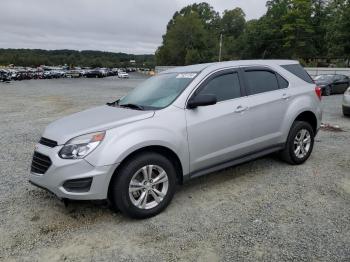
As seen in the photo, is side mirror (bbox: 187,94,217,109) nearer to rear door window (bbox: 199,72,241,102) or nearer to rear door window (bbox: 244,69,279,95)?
rear door window (bbox: 199,72,241,102)

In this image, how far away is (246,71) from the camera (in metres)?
5.10

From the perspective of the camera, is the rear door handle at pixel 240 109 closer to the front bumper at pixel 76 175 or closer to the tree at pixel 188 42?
the front bumper at pixel 76 175

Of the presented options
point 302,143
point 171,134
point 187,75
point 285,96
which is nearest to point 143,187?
point 171,134

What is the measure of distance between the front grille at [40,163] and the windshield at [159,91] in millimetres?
1337

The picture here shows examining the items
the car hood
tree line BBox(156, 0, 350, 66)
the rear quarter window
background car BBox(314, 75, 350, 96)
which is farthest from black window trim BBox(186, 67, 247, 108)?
tree line BBox(156, 0, 350, 66)

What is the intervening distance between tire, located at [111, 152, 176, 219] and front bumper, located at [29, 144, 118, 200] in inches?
5.5

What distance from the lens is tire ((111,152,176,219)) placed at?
148 inches

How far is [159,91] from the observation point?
4.82 m

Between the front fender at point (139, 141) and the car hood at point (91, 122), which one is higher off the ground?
the car hood at point (91, 122)

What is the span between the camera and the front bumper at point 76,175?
3639 mm

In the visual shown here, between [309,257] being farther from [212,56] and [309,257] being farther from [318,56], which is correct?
[212,56]

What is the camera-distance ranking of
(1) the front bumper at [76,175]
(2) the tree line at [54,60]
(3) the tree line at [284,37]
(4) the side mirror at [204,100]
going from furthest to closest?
(2) the tree line at [54,60]
(3) the tree line at [284,37]
(4) the side mirror at [204,100]
(1) the front bumper at [76,175]

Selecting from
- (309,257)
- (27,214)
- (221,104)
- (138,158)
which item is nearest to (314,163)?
(221,104)

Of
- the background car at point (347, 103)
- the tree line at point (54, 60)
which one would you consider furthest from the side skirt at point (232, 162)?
the tree line at point (54, 60)
